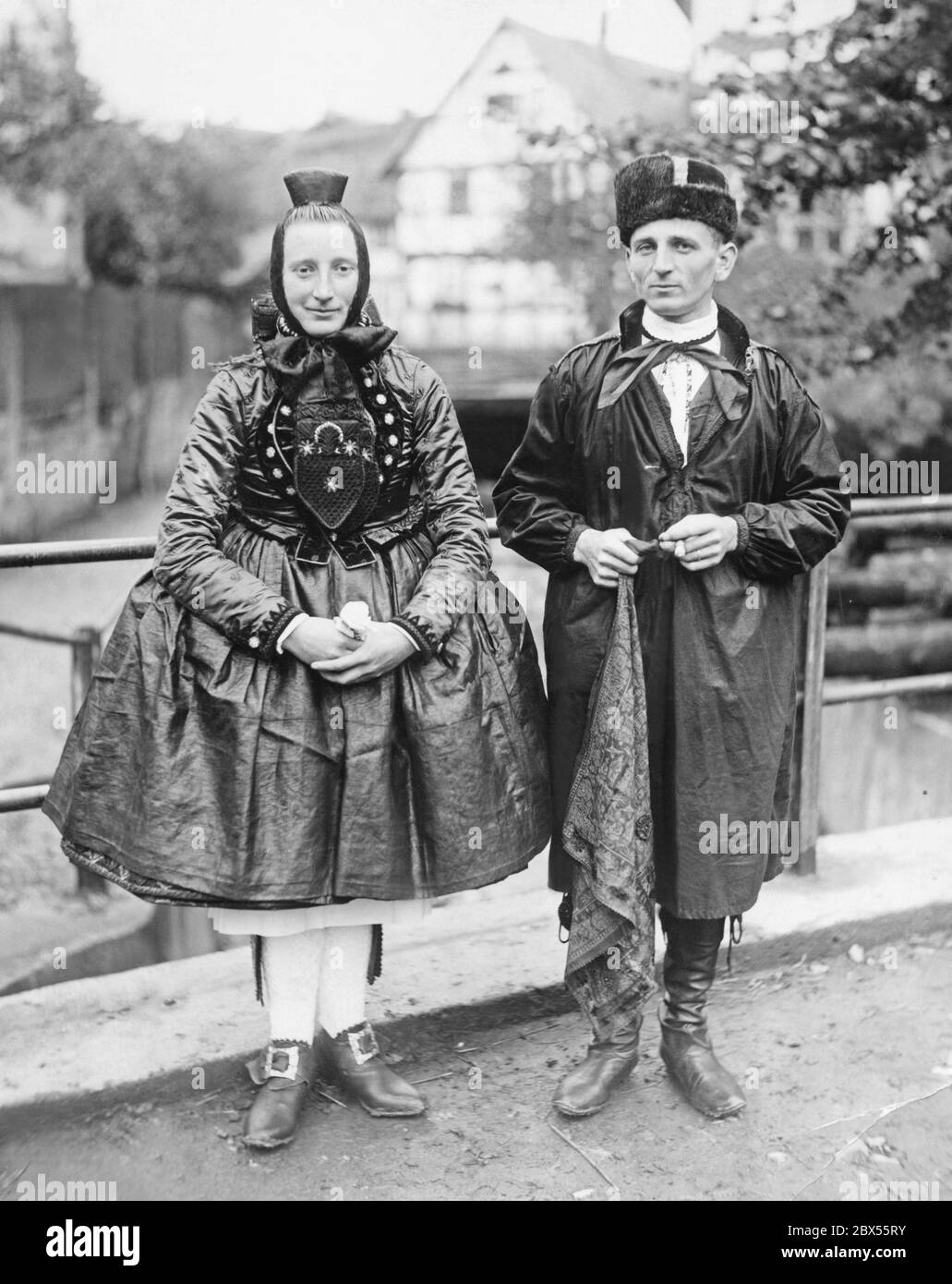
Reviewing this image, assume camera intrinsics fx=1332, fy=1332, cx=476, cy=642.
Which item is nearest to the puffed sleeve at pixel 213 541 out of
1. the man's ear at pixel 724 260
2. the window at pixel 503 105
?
the man's ear at pixel 724 260

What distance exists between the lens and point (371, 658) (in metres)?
2.29

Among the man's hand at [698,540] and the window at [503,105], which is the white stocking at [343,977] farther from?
the window at [503,105]

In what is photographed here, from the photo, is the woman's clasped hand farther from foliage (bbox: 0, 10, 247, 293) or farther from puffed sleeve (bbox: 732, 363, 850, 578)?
foliage (bbox: 0, 10, 247, 293)

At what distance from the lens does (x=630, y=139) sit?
233 inches

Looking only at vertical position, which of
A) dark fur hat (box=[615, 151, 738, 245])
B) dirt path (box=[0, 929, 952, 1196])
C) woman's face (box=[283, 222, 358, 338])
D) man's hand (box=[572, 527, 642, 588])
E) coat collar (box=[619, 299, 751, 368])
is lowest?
dirt path (box=[0, 929, 952, 1196])

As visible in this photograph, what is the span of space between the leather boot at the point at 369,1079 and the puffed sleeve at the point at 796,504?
46.9 inches

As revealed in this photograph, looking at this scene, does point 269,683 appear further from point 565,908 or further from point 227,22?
point 227,22

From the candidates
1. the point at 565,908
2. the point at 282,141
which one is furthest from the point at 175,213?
the point at 565,908

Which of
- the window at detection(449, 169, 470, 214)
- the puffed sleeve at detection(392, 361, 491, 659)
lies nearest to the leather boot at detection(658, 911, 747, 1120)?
the puffed sleeve at detection(392, 361, 491, 659)

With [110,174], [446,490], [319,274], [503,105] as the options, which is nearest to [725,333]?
[446,490]

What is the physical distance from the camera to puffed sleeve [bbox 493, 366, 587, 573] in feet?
8.42

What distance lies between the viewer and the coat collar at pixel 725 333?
2531mm

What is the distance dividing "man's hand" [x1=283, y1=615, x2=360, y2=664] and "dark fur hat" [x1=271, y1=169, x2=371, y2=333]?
1.83 feet

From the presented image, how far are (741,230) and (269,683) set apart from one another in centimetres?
404
